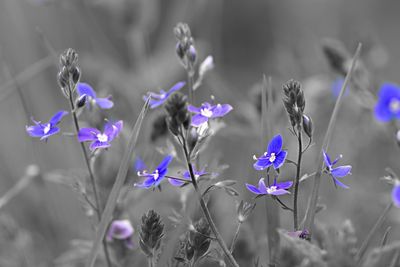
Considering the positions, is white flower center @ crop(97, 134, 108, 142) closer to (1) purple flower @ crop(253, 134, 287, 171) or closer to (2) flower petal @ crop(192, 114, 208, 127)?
(2) flower petal @ crop(192, 114, 208, 127)

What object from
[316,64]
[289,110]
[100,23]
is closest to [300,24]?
[316,64]

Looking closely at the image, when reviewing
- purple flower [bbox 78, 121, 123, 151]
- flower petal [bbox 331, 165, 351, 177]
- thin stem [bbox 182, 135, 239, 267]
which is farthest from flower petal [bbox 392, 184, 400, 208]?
purple flower [bbox 78, 121, 123, 151]

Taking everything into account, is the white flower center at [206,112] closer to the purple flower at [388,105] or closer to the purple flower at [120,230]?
the purple flower at [120,230]

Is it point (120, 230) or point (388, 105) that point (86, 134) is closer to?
point (120, 230)

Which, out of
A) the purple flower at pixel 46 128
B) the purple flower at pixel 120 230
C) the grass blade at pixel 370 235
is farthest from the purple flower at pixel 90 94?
the grass blade at pixel 370 235

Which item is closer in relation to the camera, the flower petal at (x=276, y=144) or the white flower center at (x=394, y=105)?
the flower petal at (x=276, y=144)
